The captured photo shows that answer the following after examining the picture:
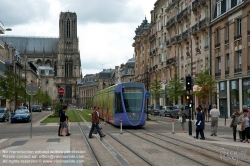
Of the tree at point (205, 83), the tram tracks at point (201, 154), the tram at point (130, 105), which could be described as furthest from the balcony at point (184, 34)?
the tram tracks at point (201, 154)

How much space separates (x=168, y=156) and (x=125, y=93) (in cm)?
1488

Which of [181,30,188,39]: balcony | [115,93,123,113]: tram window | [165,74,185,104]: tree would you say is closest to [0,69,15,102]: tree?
[165,74,185,104]: tree

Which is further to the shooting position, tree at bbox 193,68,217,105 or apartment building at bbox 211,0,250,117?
tree at bbox 193,68,217,105

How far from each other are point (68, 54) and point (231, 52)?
461ft

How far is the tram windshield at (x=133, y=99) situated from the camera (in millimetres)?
29047

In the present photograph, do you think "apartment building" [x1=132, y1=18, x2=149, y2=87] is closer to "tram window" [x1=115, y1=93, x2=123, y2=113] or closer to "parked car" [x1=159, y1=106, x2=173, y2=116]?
"parked car" [x1=159, y1=106, x2=173, y2=116]

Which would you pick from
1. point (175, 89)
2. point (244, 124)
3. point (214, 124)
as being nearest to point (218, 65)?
point (175, 89)

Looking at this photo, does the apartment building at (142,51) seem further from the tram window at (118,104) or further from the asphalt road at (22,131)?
the tram window at (118,104)

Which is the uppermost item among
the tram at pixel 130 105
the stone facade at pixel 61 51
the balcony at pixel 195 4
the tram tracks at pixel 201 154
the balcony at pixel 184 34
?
the stone facade at pixel 61 51

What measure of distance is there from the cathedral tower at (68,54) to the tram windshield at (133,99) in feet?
493

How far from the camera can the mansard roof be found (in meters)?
183

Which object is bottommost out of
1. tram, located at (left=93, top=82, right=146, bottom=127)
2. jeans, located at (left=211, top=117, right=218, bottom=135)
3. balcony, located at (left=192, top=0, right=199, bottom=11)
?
jeans, located at (left=211, top=117, right=218, bottom=135)

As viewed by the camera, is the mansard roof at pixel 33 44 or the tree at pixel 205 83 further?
the mansard roof at pixel 33 44

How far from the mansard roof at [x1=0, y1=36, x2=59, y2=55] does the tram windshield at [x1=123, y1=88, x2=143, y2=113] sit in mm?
157867
